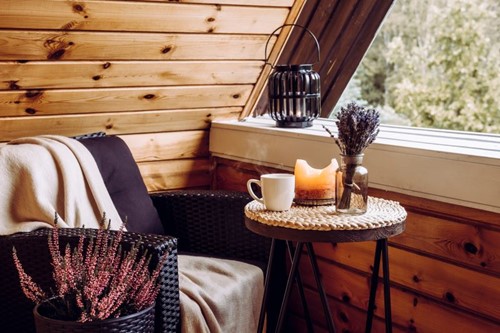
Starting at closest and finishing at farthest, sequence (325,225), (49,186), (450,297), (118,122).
Answer: (325,225), (450,297), (49,186), (118,122)

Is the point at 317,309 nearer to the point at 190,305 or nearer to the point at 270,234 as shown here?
the point at 190,305

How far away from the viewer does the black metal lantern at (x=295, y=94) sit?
264 cm

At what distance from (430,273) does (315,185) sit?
494mm

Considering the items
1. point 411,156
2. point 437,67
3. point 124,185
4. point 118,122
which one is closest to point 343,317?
point 411,156

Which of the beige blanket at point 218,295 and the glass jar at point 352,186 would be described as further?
the beige blanket at point 218,295

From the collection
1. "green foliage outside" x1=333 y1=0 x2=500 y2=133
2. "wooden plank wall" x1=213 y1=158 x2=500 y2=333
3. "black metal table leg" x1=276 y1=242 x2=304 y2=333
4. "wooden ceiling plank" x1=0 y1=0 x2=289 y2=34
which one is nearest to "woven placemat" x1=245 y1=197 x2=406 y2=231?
"black metal table leg" x1=276 y1=242 x2=304 y2=333

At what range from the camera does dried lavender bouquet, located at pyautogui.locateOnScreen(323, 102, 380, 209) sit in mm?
1837

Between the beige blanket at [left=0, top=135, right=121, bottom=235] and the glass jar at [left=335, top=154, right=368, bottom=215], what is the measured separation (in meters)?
0.85

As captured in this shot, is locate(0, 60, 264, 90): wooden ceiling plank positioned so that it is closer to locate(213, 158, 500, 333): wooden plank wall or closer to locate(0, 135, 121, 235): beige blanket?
locate(0, 135, 121, 235): beige blanket

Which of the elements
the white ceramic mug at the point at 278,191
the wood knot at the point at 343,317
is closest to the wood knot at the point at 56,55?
the white ceramic mug at the point at 278,191

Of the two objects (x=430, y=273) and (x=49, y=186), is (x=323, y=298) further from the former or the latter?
(x=49, y=186)

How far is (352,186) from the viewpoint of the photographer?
186cm

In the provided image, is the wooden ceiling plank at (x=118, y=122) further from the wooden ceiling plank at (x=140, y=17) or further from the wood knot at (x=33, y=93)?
the wooden ceiling plank at (x=140, y=17)

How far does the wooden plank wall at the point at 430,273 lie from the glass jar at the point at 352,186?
0.35m
